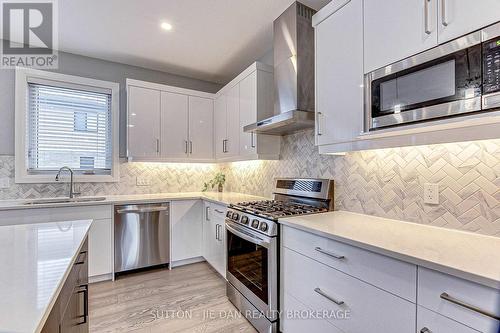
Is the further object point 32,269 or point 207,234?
point 207,234

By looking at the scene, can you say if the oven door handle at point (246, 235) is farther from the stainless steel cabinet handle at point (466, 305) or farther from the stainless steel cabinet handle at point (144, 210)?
the stainless steel cabinet handle at point (144, 210)

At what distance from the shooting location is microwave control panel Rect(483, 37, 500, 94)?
933mm

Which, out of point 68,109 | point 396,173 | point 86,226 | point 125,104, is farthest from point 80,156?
point 396,173

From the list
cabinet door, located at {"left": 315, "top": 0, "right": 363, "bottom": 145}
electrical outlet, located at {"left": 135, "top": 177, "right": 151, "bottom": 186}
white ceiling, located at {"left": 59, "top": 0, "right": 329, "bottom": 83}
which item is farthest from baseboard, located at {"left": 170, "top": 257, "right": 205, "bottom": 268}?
white ceiling, located at {"left": 59, "top": 0, "right": 329, "bottom": 83}

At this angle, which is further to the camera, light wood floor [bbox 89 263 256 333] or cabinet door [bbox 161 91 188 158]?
cabinet door [bbox 161 91 188 158]

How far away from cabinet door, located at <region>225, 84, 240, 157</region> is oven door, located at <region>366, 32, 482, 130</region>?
1.73m

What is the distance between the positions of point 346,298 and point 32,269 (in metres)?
1.39

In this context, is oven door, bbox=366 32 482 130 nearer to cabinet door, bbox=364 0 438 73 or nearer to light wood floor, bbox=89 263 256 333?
cabinet door, bbox=364 0 438 73

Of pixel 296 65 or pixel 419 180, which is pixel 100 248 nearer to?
pixel 296 65

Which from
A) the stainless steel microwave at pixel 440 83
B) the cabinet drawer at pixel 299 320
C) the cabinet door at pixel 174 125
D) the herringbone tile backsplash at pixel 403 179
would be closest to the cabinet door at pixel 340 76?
the stainless steel microwave at pixel 440 83

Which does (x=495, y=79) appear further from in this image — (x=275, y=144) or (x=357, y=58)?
(x=275, y=144)

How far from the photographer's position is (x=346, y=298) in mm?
1228

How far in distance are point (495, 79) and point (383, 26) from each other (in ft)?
2.12

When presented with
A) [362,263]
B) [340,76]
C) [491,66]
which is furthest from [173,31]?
[362,263]
